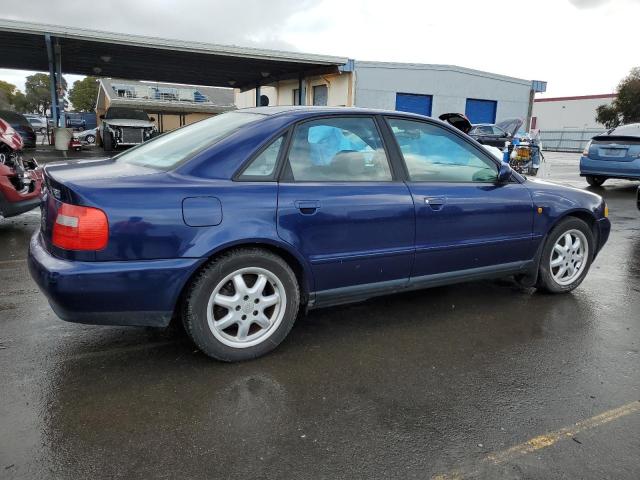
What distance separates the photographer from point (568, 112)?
4928 centimetres

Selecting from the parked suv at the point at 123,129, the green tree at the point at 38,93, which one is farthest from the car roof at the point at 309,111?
the green tree at the point at 38,93

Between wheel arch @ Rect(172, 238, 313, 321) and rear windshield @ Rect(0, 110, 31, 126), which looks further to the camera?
rear windshield @ Rect(0, 110, 31, 126)

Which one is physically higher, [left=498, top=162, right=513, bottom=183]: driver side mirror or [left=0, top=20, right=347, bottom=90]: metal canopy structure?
[left=0, top=20, right=347, bottom=90]: metal canopy structure

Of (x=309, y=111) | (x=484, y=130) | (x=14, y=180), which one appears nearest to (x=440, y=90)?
(x=484, y=130)

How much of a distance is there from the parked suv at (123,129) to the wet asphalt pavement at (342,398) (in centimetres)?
1967

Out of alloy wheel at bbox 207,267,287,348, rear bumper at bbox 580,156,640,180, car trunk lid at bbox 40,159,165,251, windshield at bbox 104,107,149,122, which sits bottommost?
alloy wheel at bbox 207,267,287,348

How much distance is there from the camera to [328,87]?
22938mm

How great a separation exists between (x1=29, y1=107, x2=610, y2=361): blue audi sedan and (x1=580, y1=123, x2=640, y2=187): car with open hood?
8819mm

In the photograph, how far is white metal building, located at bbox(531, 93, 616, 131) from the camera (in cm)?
4656

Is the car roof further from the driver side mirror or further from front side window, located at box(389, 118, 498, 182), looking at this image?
the driver side mirror

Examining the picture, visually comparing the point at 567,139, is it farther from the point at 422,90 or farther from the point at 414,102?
the point at 414,102

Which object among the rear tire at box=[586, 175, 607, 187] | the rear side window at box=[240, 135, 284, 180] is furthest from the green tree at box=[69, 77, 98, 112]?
the rear side window at box=[240, 135, 284, 180]

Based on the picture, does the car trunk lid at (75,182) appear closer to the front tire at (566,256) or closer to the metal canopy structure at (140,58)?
the front tire at (566,256)

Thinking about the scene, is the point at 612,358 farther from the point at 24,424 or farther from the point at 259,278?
the point at 24,424
